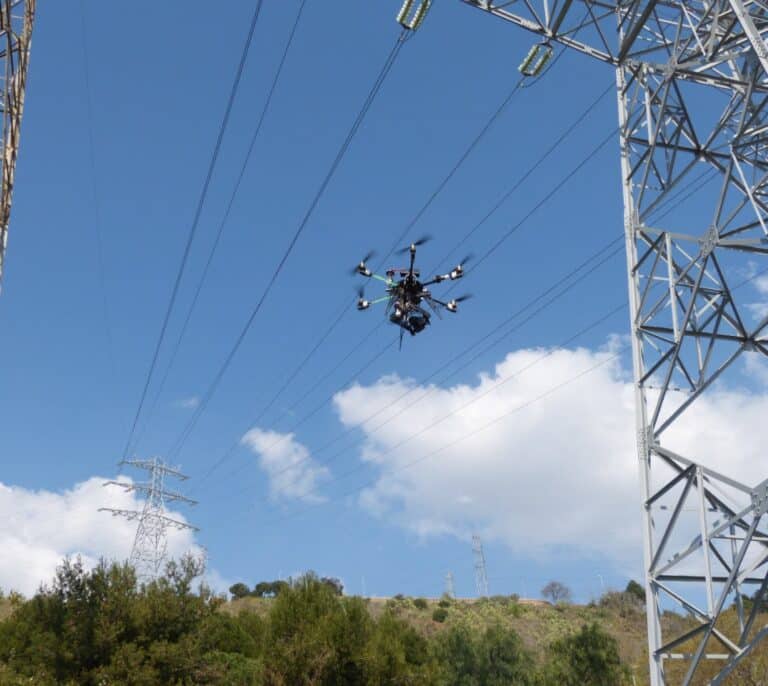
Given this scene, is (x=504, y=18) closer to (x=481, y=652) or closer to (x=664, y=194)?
(x=664, y=194)

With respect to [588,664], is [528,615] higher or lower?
higher

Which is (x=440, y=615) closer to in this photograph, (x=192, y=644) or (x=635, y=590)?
(x=635, y=590)

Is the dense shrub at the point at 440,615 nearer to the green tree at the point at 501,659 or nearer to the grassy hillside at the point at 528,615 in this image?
the grassy hillside at the point at 528,615

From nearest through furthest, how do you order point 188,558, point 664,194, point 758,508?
point 758,508
point 664,194
point 188,558

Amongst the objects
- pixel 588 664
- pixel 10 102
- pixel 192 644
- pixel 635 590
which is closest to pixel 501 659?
pixel 588 664

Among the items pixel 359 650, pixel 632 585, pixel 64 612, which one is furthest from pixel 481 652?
pixel 632 585

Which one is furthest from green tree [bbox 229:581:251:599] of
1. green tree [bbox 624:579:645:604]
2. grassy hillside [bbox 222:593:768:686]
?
green tree [bbox 624:579:645:604]

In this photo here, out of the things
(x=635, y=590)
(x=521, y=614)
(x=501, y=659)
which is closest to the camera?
(x=501, y=659)

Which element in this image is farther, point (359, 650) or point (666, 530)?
point (359, 650)

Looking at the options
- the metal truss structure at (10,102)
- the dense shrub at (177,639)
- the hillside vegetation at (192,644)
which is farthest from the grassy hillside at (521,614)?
the metal truss structure at (10,102)

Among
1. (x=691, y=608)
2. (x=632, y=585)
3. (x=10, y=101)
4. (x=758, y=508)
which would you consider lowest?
(x=691, y=608)

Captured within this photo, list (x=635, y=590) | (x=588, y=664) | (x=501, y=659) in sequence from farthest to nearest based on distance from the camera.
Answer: (x=635, y=590), (x=501, y=659), (x=588, y=664)
